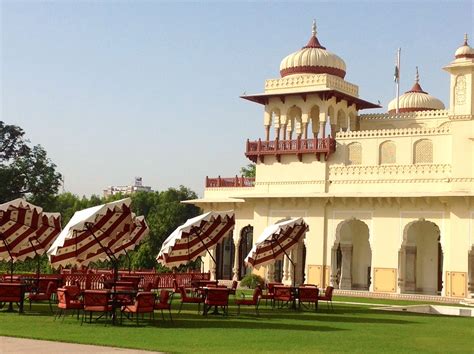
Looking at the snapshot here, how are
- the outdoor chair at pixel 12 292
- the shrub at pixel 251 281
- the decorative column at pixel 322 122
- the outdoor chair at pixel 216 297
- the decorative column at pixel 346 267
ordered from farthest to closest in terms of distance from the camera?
the decorative column at pixel 346 267, the decorative column at pixel 322 122, the shrub at pixel 251 281, the outdoor chair at pixel 216 297, the outdoor chair at pixel 12 292

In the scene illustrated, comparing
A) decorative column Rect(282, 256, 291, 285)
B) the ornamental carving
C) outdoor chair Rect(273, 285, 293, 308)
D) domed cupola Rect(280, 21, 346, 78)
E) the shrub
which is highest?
domed cupola Rect(280, 21, 346, 78)

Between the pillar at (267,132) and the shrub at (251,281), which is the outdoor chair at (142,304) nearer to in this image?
the shrub at (251,281)

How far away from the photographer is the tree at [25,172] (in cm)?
A: 4928

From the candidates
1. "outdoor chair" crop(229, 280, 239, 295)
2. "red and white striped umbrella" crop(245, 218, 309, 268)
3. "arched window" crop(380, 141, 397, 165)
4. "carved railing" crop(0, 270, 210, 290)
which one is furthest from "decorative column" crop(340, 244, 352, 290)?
"outdoor chair" crop(229, 280, 239, 295)

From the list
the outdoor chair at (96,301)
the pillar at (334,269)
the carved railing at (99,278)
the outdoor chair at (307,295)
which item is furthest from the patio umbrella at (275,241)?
the pillar at (334,269)

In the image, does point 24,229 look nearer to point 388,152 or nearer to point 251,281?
point 251,281

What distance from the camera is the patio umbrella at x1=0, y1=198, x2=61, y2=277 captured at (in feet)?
67.2

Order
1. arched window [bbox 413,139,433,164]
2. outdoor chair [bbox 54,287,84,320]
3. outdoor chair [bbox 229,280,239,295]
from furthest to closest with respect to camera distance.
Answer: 1. arched window [bbox 413,139,433,164]
2. outdoor chair [bbox 229,280,239,295]
3. outdoor chair [bbox 54,287,84,320]

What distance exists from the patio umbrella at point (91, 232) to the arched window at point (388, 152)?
1737cm

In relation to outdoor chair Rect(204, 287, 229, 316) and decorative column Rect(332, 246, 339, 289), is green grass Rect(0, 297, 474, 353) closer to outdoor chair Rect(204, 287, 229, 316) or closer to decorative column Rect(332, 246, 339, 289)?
outdoor chair Rect(204, 287, 229, 316)

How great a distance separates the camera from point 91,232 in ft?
58.9

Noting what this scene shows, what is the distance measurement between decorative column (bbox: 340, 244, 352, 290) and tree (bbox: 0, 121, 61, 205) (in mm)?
20669

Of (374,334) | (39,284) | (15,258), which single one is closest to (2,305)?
(39,284)

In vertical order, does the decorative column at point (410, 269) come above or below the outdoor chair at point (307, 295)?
above
